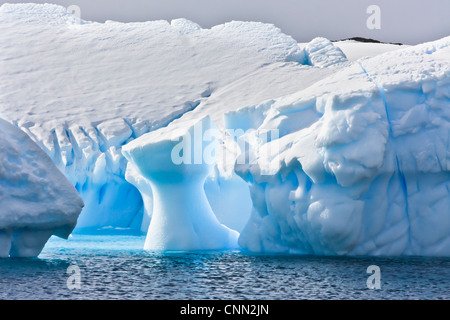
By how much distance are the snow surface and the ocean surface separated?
0.71 metres

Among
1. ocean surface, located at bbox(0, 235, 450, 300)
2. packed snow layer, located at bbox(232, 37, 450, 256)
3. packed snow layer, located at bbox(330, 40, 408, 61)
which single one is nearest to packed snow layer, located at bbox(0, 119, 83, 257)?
ocean surface, located at bbox(0, 235, 450, 300)

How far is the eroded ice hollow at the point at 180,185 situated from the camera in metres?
13.2

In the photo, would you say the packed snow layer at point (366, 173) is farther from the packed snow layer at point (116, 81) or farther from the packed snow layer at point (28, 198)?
the packed snow layer at point (116, 81)

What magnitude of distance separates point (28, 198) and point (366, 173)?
18.1ft

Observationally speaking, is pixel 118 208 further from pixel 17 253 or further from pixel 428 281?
pixel 428 281

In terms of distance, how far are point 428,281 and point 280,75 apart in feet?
42.9

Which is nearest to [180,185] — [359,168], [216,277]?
[359,168]

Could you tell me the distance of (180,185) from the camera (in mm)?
13789

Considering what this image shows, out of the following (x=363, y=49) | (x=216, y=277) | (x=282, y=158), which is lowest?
(x=216, y=277)

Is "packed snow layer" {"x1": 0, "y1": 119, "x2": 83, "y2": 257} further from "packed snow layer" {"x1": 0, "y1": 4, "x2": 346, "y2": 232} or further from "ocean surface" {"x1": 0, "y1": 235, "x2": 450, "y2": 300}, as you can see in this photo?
"packed snow layer" {"x1": 0, "y1": 4, "x2": 346, "y2": 232}

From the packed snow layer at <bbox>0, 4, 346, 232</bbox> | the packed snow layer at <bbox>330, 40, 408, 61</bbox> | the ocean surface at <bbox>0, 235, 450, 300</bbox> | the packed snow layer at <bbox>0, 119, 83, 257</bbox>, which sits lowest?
the ocean surface at <bbox>0, 235, 450, 300</bbox>

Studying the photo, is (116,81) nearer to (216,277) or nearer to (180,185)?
(180,185)

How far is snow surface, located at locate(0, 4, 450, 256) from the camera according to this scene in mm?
11977
